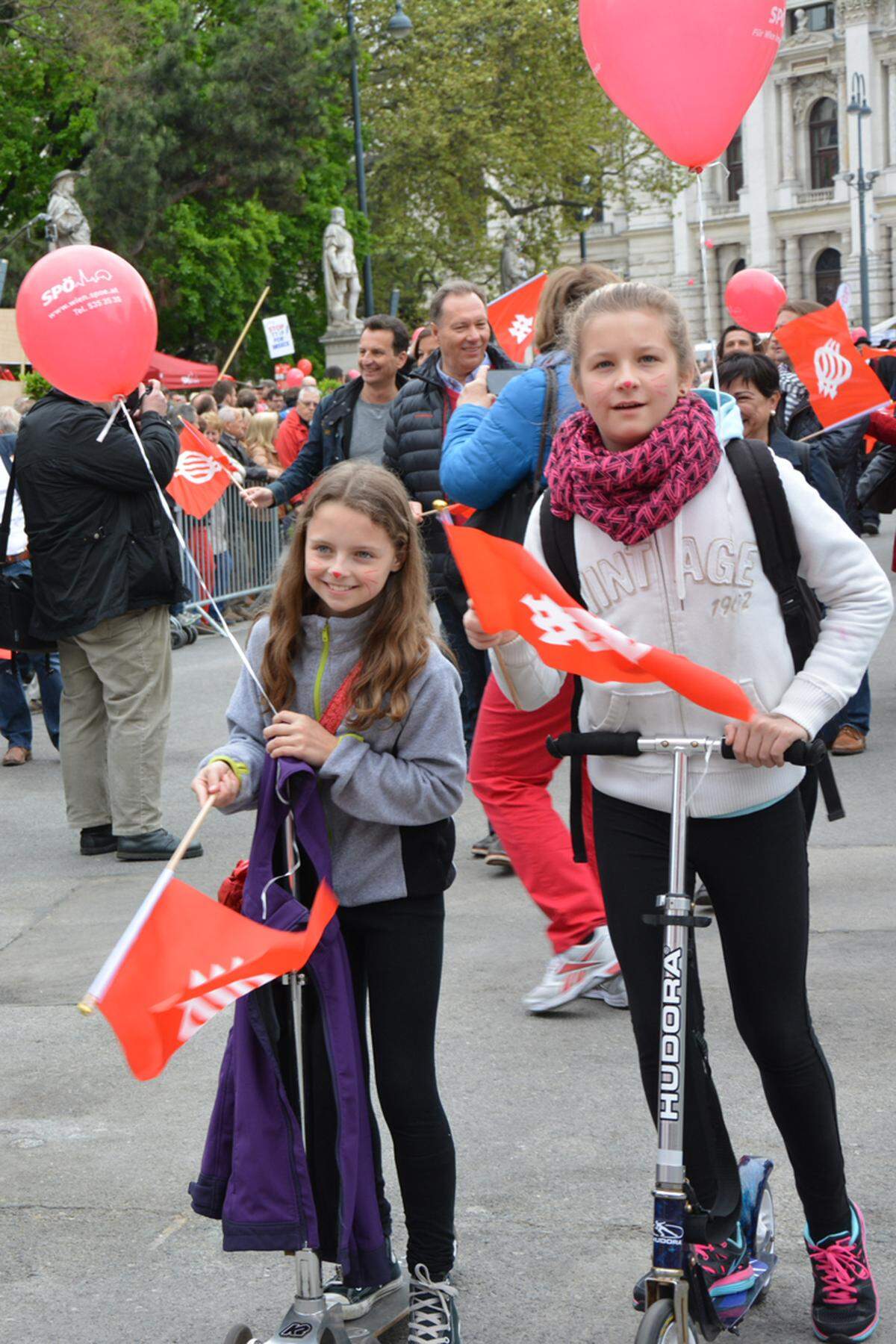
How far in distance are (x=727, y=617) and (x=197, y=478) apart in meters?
5.74

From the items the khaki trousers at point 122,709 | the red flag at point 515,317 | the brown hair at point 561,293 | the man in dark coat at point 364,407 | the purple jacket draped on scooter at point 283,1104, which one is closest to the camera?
the purple jacket draped on scooter at point 283,1104

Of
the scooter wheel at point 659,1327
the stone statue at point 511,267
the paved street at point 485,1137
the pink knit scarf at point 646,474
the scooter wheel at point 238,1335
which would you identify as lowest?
the paved street at point 485,1137

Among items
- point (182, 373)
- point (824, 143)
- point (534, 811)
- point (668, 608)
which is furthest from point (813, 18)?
point (668, 608)

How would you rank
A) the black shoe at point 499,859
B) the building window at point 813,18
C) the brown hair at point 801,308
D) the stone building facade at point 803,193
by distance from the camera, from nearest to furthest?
the black shoe at point 499,859 < the brown hair at point 801,308 < the stone building facade at point 803,193 < the building window at point 813,18

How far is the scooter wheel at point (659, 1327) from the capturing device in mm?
2508

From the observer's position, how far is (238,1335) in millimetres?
2783

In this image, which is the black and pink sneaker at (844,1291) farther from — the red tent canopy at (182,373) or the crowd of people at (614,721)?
the red tent canopy at (182,373)

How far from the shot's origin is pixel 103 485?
6.75 m

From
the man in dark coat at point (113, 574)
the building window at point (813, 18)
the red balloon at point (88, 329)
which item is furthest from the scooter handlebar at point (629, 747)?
the building window at point (813, 18)

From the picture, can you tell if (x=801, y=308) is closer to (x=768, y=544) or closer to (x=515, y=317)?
(x=515, y=317)

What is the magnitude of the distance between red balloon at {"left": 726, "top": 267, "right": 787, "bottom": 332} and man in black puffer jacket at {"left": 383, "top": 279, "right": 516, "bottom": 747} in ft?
13.7

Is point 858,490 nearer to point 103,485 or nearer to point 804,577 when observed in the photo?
point 103,485

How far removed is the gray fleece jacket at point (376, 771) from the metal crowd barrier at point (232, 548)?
10.0 metres

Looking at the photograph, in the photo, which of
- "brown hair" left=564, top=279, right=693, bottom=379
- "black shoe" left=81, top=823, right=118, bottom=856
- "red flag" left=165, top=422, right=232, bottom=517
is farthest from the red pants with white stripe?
"red flag" left=165, top=422, right=232, bottom=517
